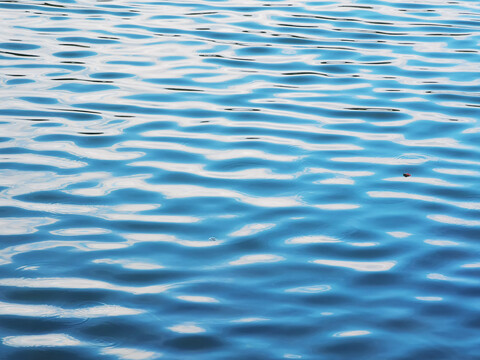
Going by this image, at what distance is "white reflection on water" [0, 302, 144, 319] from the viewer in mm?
3188

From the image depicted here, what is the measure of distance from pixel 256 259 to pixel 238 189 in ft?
2.46

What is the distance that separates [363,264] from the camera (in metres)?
3.61

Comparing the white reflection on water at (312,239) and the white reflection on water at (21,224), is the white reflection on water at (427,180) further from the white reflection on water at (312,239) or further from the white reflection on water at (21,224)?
the white reflection on water at (21,224)

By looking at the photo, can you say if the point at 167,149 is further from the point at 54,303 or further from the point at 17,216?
the point at 54,303

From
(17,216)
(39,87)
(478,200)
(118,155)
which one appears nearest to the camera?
(17,216)

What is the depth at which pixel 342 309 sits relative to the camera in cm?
327

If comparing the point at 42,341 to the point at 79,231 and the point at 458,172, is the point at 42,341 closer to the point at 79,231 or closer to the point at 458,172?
the point at 79,231

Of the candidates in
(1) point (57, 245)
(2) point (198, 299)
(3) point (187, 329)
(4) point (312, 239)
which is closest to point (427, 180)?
(4) point (312, 239)

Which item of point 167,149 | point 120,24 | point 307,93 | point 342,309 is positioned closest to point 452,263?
point 342,309

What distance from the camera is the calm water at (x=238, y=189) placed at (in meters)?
3.15

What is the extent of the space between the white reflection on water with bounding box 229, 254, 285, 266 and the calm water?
1 cm

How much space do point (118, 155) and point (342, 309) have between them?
198 centimetres

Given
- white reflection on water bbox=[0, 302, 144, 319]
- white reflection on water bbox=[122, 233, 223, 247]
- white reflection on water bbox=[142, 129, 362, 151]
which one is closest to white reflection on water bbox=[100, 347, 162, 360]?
white reflection on water bbox=[0, 302, 144, 319]

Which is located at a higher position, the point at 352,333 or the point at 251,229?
the point at 251,229
